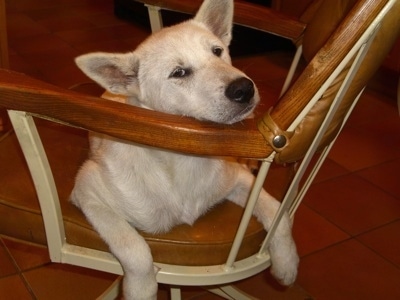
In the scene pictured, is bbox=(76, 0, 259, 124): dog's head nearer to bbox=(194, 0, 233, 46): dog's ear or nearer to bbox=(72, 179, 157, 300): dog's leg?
bbox=(194, 0, 233, 46): dog's ear

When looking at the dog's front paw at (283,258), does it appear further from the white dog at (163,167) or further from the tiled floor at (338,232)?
the tiled floor at (338,232)

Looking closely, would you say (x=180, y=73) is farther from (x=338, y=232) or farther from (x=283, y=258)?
(x=338, y=232)

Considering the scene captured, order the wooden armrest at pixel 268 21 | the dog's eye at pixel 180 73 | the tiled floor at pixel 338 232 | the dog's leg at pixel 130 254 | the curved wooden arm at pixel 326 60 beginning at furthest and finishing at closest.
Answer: the tiled floor at pixel 338 232 < the wooden armrest at pixel 268 21 < the dog's eye at pixel 180 73 < the dog's leg at pixel 130 254 < the curved wooden arm at pixel 326 60

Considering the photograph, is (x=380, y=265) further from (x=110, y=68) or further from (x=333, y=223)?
(x=110, y=68)

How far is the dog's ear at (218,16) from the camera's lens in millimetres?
1472

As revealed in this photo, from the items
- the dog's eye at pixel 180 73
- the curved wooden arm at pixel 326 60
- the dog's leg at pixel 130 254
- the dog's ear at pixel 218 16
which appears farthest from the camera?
the dog's ear at pixel 218 16

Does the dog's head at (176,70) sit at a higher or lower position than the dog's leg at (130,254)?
higher

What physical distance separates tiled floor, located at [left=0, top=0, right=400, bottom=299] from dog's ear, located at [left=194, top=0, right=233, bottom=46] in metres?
0.80

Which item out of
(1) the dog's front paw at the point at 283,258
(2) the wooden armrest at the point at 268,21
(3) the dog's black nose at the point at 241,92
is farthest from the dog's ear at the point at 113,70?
(1) the dog's front paw at the point at 283,258

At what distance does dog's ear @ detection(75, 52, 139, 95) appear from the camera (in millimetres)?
1232

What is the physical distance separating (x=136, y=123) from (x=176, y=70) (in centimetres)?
40

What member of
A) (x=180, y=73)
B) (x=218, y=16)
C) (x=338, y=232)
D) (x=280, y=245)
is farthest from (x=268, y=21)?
(x=338, y=232)

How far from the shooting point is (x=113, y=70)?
4.36ft

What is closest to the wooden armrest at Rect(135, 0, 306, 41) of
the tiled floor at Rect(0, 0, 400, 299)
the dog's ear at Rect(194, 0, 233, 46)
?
the dog's ear at Rect(194, 0, 233, 46)
